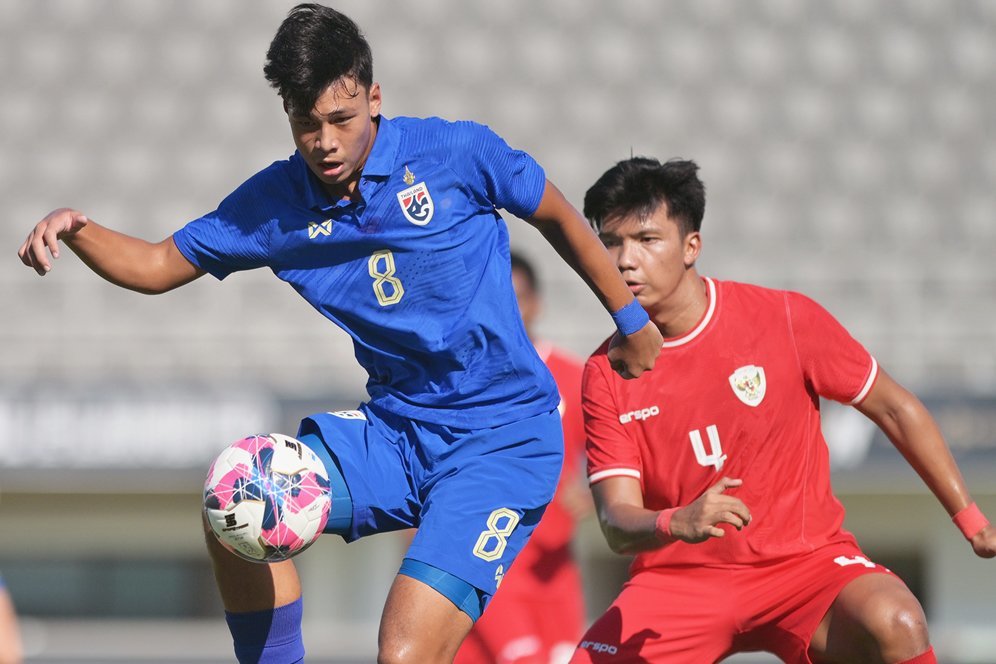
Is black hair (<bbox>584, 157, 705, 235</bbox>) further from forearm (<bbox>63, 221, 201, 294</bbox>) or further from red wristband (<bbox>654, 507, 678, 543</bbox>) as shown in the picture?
forearm (<bbox>63, 221, 201, 294</bbox>)

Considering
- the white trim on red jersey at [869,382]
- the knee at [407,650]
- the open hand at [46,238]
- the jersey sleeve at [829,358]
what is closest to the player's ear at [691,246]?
the jersey sleeve at [829,358]

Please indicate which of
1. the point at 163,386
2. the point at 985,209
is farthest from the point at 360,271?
the point at 985,209

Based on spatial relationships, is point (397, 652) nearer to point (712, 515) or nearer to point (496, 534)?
point (496, 534)

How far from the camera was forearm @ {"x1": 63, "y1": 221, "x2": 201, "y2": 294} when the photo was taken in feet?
13.5

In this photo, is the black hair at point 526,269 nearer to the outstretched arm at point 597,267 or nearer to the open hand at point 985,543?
the outstretched arm at point 597,267

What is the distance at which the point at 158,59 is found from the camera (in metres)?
13.7

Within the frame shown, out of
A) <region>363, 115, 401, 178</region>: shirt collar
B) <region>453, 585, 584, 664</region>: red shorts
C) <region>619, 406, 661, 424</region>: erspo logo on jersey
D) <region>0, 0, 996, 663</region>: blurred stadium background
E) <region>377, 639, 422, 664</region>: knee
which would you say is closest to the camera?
<region>377, 639, 422, 664</region>: knee

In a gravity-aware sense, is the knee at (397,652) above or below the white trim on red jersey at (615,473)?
below

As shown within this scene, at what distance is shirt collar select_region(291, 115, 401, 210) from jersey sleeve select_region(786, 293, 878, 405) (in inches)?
64.3

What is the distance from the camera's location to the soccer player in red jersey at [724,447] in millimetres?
4633

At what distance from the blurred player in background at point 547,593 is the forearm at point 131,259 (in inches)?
100

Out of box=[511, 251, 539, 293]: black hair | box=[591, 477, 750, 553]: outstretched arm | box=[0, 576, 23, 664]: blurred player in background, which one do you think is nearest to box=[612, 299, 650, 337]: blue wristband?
box=[591, 477, 750, 553]: outstretched arm

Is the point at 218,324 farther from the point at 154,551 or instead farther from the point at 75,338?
the point at 154,551

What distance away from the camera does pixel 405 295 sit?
13.2 ft
